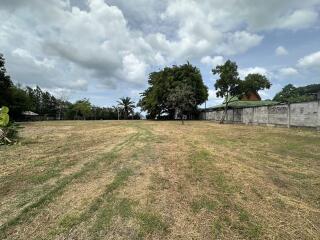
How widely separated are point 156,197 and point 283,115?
2045 centimetres

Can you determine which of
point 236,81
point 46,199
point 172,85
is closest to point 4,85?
point 172,85

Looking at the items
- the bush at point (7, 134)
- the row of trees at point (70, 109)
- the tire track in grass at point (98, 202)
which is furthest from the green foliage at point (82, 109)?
the tire track in grass at point (98, 202)

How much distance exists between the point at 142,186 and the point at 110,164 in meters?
2.38

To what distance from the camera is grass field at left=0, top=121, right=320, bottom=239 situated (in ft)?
14.6

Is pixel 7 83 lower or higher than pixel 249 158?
higher

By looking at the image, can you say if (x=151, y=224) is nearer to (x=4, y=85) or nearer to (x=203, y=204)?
(x=203, y=204)

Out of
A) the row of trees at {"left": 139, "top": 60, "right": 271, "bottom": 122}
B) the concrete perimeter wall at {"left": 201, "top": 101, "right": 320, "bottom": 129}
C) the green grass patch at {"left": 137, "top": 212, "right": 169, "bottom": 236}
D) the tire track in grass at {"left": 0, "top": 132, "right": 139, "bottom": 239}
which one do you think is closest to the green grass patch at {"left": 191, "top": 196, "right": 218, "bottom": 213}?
the green grass patch at {"left": 137, "top": 212, "right": 169, "bottom": 236}

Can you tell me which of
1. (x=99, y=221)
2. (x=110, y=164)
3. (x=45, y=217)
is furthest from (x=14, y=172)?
(x=99, y=221)

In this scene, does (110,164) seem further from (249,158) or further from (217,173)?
(249,158)

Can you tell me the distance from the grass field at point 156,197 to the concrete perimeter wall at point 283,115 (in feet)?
36.0

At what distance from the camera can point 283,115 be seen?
2328 centimetres

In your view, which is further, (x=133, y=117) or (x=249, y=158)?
(x=133, y=117)

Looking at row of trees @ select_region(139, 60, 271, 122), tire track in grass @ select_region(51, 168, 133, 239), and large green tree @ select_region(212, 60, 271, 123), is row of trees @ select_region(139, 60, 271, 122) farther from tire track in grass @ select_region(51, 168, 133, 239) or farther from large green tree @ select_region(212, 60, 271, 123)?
tire track in grass @ select_region(51, 168, 133, 239)

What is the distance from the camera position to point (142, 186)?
6398 mm
